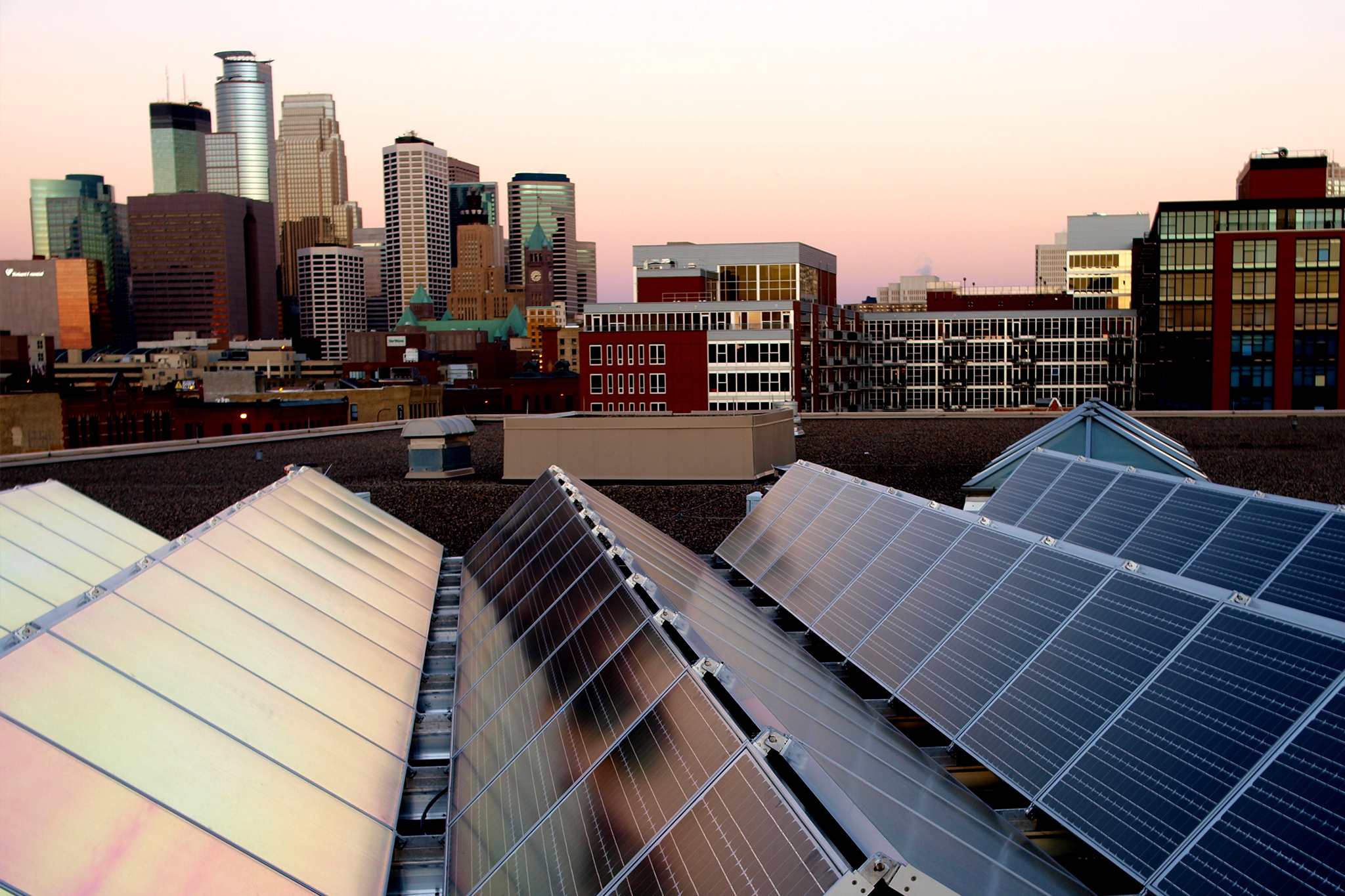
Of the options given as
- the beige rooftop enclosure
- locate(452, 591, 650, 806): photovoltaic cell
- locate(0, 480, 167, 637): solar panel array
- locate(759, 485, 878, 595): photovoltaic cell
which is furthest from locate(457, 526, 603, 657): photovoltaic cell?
the beige rooftop enclosure

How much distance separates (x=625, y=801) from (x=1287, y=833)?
9.76ft

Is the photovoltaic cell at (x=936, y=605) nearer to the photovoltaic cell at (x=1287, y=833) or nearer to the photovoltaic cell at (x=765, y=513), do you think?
the photovoltaic cell at (x=1287, y=833)

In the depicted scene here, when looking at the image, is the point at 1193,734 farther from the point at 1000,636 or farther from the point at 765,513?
the point at 765,513

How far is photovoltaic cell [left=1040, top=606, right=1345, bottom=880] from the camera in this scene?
5.21m

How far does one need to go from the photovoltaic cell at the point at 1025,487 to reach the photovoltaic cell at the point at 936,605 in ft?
17.8

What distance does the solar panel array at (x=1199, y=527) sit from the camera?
9031 millimetres

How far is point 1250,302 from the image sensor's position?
3401 inches

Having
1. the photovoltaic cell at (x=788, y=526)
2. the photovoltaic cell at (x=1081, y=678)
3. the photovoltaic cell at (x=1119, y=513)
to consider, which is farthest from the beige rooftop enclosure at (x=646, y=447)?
the photovoltaic cell at (x=1081, y=678)

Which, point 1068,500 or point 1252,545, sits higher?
point 1252,545

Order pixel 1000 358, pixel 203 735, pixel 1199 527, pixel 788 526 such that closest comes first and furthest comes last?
1. pixel 203 735
2. pixel 1199 527
3. pixel 788 526
4. pixel 1000 358

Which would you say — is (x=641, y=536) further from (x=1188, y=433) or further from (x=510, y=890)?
(x=1188, y=433)

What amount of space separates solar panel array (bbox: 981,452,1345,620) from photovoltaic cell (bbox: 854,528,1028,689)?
233cm

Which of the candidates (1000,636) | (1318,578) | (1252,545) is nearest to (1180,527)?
(1252,545)

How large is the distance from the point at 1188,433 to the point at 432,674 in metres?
47.9
